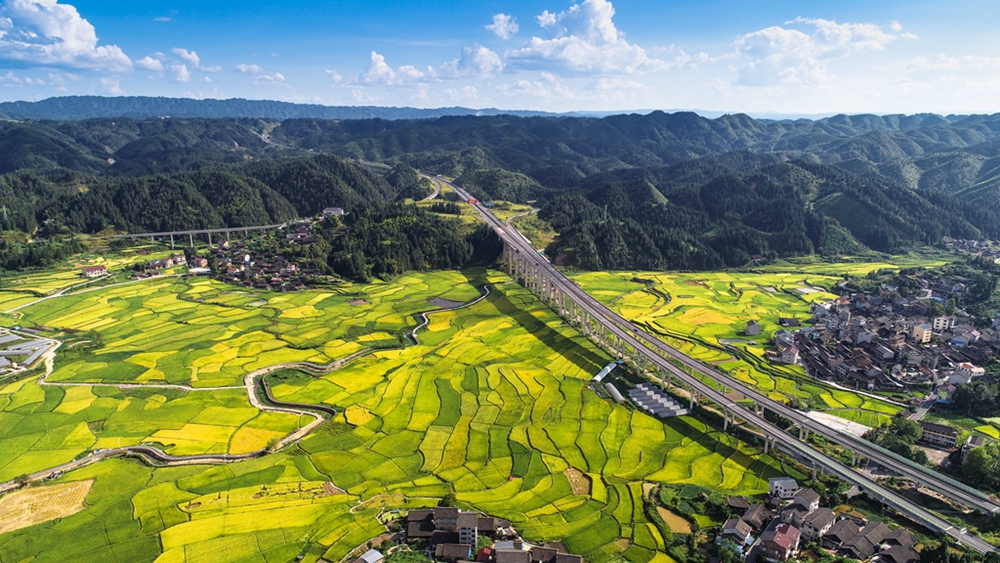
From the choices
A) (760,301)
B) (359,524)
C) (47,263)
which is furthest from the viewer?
(47,263)

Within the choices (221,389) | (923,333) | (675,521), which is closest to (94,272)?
(221,389)

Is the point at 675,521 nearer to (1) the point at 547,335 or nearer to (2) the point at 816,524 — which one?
(2) the point at 816,524

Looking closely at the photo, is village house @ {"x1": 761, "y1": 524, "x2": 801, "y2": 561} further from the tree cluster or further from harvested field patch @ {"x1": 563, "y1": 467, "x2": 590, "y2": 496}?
A: the tree cluster

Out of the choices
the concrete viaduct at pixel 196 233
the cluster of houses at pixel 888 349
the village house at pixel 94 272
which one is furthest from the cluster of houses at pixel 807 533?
the concrete viaduct at pixel 196 233

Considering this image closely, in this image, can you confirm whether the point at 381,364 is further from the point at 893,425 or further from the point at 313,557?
the point at 893,425

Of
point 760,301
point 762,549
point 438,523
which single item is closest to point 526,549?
point 438,523

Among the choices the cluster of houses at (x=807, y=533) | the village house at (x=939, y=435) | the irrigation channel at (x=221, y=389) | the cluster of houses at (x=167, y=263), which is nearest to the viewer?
the cluster of houses at (x=807, y=533)

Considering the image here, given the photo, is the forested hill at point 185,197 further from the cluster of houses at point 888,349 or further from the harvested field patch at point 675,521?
the harvested field patch at point 675,521
